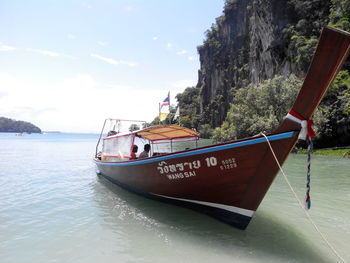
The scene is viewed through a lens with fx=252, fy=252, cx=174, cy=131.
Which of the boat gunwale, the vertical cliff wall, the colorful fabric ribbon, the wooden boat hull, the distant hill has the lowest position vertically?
the wooden boat hull

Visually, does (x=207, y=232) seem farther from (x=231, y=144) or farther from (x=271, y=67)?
(x=271, y=67)

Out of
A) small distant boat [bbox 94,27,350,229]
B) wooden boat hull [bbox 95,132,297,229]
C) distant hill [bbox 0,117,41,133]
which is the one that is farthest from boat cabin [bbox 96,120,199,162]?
distant hill [bbox 0,117,41,133]

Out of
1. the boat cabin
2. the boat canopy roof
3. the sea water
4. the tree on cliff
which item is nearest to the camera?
the sea water

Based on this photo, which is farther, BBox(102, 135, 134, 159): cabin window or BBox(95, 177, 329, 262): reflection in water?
BBox(102, 135, 134, 159): cabin window

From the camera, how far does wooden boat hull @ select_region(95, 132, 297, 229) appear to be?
479cm

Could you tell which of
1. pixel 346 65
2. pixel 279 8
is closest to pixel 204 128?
pixel 279 8

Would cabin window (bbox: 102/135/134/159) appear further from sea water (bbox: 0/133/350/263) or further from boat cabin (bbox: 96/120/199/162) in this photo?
sea water (bbox: 0/133/350/263)

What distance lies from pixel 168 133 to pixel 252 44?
149 feet

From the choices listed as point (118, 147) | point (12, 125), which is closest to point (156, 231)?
point (118, 147)

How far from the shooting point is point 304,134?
4.27 m

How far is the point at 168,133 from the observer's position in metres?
9.13

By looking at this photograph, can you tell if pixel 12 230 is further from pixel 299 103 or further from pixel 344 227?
pixel 344 227

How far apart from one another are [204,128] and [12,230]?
61.1 metres

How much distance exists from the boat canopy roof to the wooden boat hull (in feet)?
6.20
